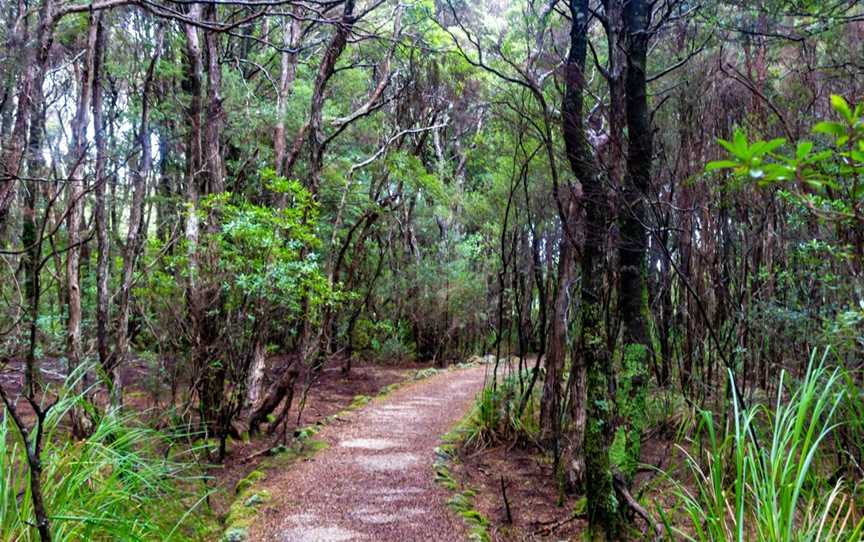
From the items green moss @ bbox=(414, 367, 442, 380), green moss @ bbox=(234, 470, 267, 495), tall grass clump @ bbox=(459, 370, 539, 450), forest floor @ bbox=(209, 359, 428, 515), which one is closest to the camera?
green moss @ bbox=(234, 470, 267, 495)

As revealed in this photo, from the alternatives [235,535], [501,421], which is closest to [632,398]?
[501,421]

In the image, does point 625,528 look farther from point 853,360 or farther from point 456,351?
point 456,351

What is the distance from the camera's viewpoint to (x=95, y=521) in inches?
63.9

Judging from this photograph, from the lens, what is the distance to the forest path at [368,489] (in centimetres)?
443

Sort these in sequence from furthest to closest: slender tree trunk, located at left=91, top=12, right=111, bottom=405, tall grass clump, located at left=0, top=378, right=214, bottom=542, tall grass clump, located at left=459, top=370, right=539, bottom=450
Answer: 1. tall grass clump, located at left=459, top=370, right=539, bottom=450
2. slender tree trunk, located at left=91, top=12, right=111, bottom=405
3. tall grass clump, located at left=0, top=378, right=214, bottom=542

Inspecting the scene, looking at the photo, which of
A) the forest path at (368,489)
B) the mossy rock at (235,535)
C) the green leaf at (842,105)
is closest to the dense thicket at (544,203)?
the green leaf at (842,105)

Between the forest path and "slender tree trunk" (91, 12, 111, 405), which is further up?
"slender tree trunk" (91, 12, 111, 405)

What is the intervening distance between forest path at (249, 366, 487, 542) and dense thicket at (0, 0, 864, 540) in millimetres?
1061

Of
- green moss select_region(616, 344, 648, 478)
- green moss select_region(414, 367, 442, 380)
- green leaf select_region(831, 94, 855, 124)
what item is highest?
green leaf select_region(831, 94, 855, 124)

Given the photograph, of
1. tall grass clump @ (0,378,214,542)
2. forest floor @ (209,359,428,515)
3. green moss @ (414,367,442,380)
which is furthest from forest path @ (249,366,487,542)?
green moss @ (414,367,442,380)

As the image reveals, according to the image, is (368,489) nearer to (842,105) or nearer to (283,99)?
(842,105)

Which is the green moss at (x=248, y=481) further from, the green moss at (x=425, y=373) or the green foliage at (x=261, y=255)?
the green moss at (x=425, y=373)

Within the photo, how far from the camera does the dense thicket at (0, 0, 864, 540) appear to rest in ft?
11.2

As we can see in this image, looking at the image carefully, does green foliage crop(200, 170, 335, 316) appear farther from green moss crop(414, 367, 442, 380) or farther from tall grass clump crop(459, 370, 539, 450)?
green moss crop(414, 367, 442, 380)
